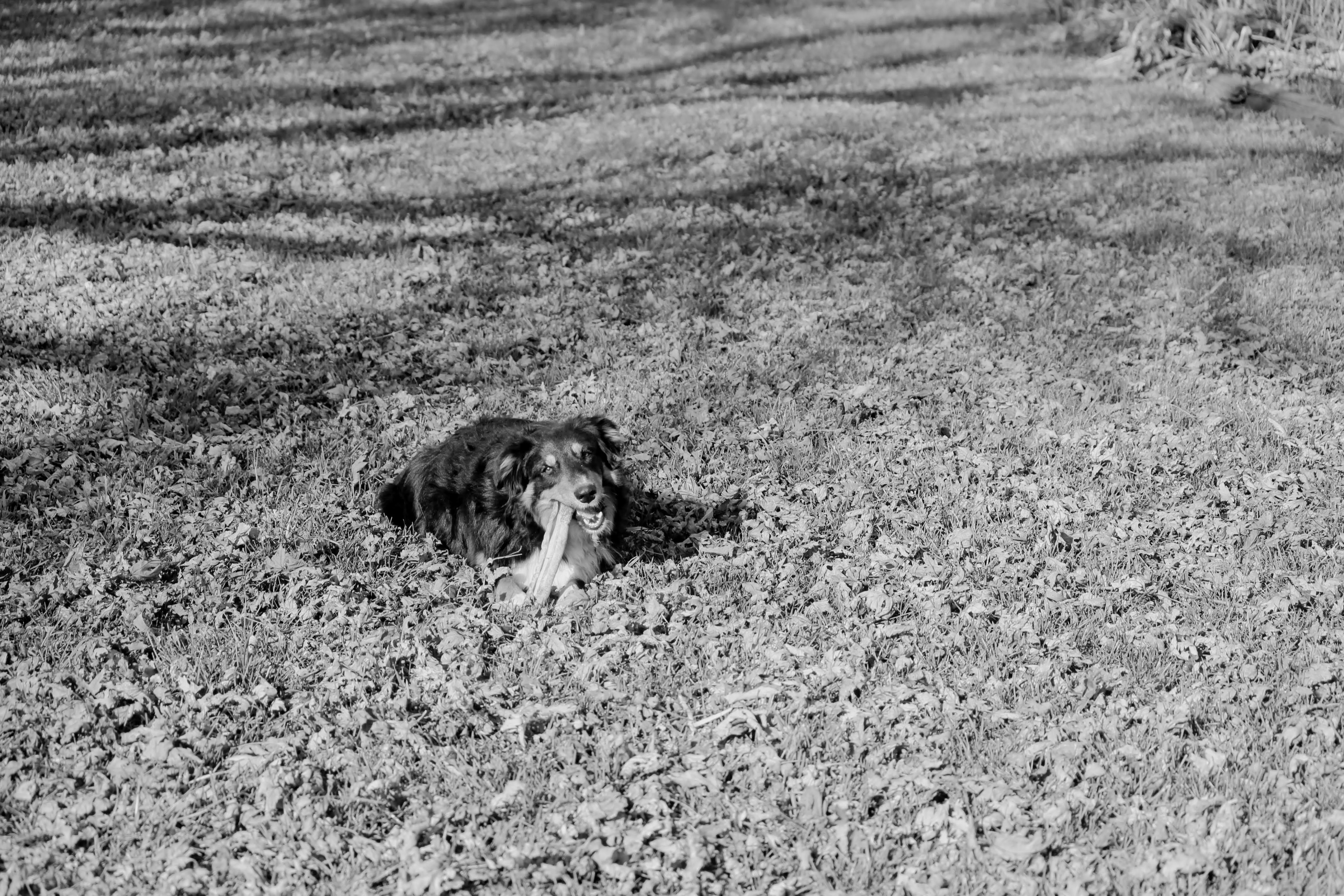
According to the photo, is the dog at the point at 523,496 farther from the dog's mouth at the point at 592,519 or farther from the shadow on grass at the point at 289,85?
the shadow on grass at the point at 289,85

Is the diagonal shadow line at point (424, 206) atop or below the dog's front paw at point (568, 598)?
atop

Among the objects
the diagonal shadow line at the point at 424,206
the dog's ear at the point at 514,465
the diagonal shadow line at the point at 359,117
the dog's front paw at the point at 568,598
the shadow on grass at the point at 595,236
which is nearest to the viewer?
the dog's ear at the point at 514,465

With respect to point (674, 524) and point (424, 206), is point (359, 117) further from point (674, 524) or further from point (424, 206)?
point (674, 524)

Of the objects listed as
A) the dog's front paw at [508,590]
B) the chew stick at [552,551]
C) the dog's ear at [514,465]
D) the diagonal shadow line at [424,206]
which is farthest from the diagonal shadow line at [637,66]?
the chew stick at [552,551]

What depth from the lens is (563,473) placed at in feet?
20.1

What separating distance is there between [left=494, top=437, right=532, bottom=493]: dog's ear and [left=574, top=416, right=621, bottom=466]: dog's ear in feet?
1.02

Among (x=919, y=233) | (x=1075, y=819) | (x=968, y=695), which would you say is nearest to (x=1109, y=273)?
(x=919, y=233)

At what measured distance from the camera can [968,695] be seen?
5621 millimetres

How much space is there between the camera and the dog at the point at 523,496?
6.19m

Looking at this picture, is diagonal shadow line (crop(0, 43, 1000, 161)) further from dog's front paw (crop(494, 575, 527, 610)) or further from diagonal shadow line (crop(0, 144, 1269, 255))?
dog's front paw (crop(494, 575, 527, 610))

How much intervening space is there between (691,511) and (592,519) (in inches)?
58.0

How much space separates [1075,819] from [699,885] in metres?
1.59

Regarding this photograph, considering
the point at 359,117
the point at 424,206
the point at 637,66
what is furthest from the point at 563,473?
the point at 637,66

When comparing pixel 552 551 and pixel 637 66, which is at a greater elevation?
pixel 637 66
